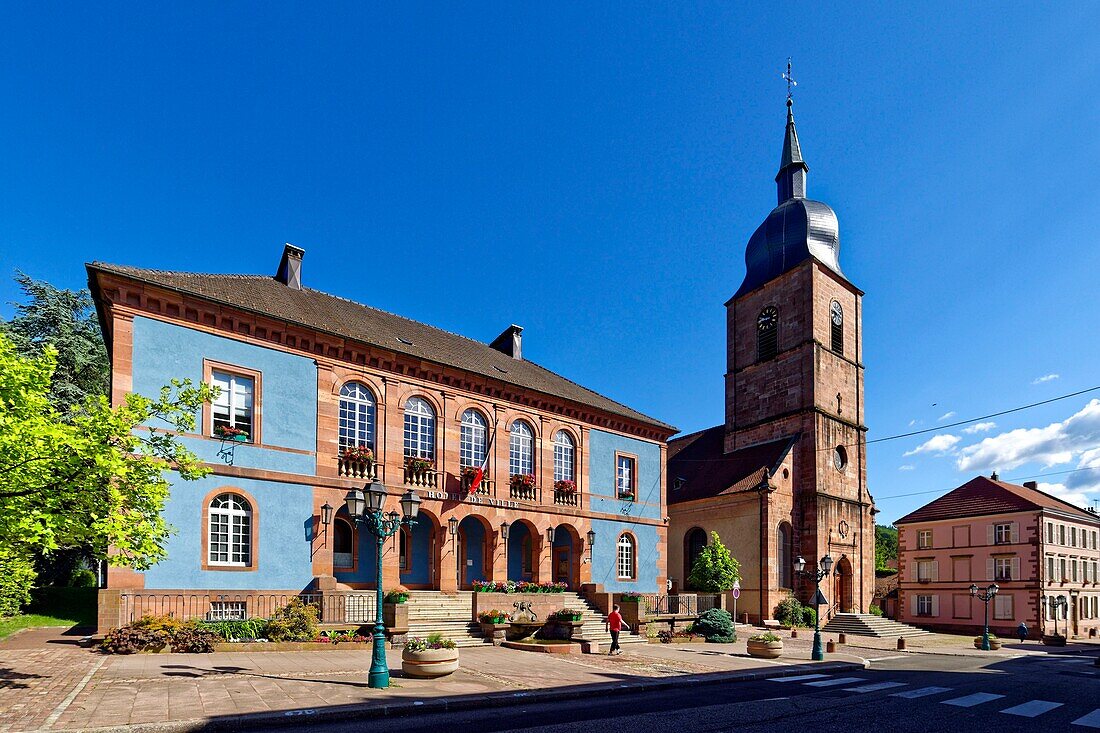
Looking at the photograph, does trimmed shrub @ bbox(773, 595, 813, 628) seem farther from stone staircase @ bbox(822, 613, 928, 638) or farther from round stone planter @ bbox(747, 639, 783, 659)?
round stone planter @ bbox(747, 639, 783, 659)

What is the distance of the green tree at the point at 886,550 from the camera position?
79588 millimetres

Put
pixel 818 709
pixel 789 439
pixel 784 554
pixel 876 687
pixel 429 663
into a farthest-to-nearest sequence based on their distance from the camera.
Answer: pixel 789 439 → pixel 784 554 → pixel 876 687 → pixel 429 663 → pixel 818 709

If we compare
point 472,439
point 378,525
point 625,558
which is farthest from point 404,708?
point 625,558

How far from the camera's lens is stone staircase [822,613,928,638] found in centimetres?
3556

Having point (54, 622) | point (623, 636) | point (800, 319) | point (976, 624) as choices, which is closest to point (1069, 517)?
point (976, 624)

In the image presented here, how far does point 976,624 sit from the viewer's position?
150ft

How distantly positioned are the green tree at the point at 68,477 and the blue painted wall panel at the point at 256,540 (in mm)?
7419

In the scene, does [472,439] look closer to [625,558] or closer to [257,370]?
[257,370]

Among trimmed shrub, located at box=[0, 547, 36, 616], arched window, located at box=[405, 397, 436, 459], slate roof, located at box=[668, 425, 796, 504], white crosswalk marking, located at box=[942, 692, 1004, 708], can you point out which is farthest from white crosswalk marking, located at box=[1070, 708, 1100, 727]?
slate roof, located at box=[668, 425, 796, 504]

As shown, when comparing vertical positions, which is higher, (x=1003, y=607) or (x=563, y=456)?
(x=563, y=456)

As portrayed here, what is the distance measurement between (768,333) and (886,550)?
5639 centimetres

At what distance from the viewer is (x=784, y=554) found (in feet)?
127

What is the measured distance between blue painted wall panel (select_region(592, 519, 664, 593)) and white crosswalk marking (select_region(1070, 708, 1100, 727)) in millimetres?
18226

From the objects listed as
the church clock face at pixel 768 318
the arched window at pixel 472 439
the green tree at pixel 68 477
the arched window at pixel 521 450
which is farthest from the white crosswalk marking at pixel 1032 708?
the church clock face at pixel 768 318
